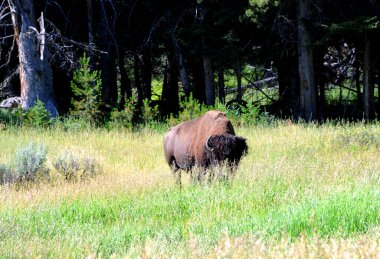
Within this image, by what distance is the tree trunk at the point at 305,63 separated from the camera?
68.8ft

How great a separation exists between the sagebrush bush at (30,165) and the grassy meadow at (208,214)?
0.34 metres

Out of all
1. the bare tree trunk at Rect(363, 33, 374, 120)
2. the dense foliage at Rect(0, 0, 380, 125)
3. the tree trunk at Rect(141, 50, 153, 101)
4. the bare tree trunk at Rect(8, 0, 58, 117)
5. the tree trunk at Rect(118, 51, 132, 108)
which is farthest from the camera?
the tree trunk at Rect(141, 50, 153, 101)

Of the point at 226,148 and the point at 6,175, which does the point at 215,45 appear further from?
the point at 226,148

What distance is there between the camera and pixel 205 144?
1027cm

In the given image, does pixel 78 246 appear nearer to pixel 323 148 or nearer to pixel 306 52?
pixel 323 148

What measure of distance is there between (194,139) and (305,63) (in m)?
11.7

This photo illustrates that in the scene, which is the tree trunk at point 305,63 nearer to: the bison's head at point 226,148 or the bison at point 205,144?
the bison at point 205,144

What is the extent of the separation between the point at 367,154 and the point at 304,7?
9393 mm

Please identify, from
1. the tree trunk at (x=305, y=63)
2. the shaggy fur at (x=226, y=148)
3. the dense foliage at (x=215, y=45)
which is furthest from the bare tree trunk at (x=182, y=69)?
the shaggy fur at (x=226, y=148)

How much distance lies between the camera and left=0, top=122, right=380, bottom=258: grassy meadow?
→ 5.44 m

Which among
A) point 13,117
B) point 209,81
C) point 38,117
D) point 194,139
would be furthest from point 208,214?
point 209,81

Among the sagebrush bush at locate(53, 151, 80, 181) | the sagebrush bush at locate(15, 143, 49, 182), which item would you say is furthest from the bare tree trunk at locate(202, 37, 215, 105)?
the sagebrush bush at locate(15, 143, 49, 182)

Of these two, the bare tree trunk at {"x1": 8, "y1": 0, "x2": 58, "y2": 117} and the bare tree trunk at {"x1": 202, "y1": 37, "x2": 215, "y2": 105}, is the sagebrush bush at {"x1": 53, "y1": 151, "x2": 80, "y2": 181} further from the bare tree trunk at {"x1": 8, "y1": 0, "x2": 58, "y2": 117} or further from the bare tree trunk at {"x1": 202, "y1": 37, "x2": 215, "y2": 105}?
the bare tree trunk at {"x1": 202, "y1": 37, "x2": 215, "y2": 105}

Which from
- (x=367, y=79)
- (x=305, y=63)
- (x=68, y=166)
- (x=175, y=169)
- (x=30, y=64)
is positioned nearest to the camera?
(x=175, y=169)
